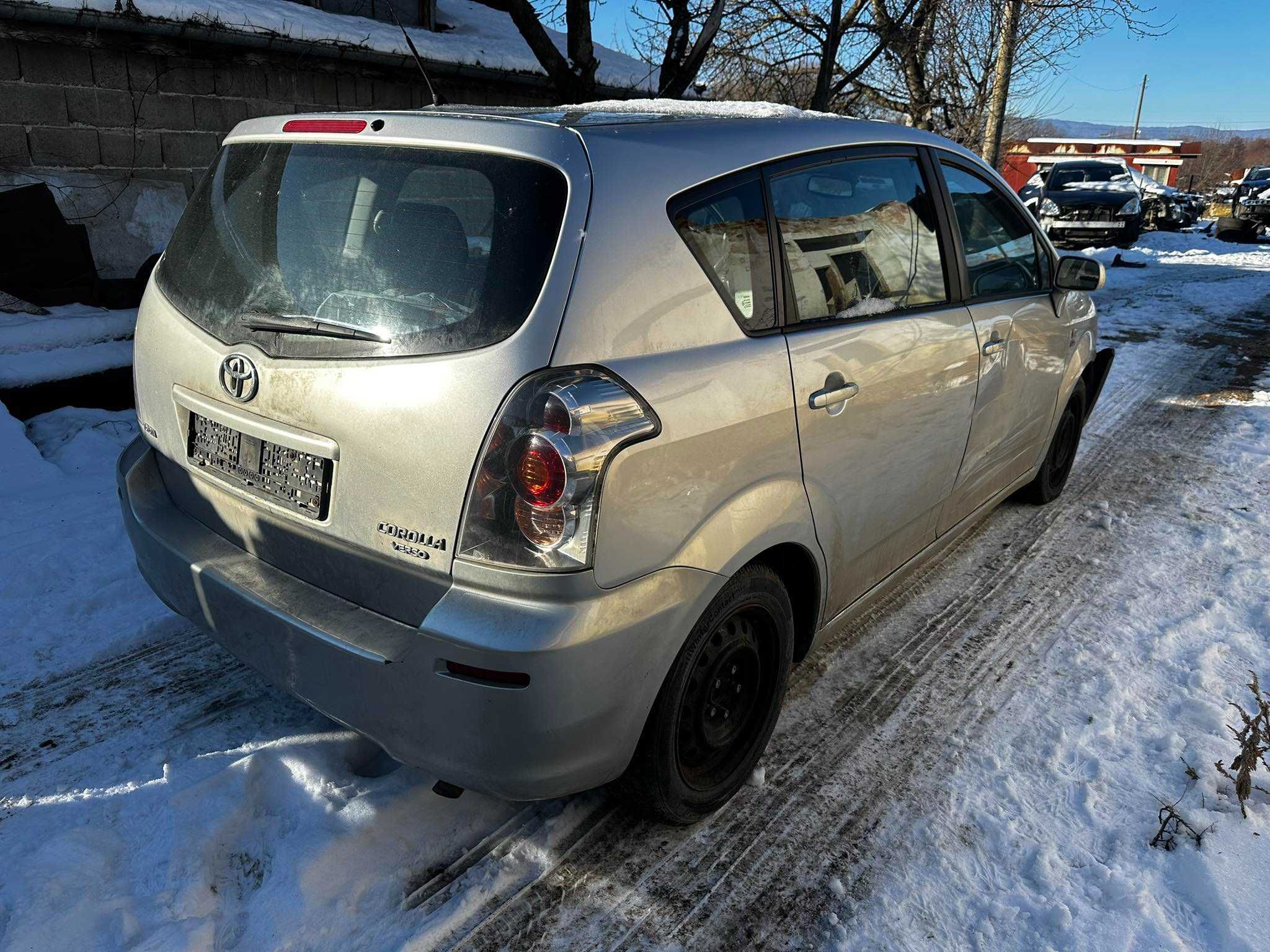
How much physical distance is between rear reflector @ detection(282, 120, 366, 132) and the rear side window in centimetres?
85

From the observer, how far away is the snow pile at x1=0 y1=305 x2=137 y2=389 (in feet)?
17.8

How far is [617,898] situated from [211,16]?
286 inches

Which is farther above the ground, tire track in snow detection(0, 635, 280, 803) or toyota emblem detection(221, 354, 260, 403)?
toyota emblem detection(221, 354, 260, 403)

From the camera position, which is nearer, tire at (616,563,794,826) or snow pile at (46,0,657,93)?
tire at (616,563,794,826)

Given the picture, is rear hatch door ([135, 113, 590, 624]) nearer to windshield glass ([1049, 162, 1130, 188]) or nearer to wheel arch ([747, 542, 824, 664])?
wheel arch ([747, 542, 824, 664])

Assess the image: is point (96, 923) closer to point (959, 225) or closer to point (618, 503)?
point (618, 503)

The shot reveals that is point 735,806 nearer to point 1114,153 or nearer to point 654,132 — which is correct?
point 654,132

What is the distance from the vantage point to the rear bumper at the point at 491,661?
74.3 inches

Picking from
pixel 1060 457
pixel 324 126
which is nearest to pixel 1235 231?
pixel 1060 457

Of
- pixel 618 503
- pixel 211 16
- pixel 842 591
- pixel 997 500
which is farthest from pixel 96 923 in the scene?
pixel 211 16

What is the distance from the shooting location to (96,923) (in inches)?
80.2

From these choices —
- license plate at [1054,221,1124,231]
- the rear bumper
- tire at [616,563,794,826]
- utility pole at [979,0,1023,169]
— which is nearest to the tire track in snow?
the rear bumper

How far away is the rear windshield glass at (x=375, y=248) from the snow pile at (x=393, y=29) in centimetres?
508

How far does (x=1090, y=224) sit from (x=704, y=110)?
714 inches
